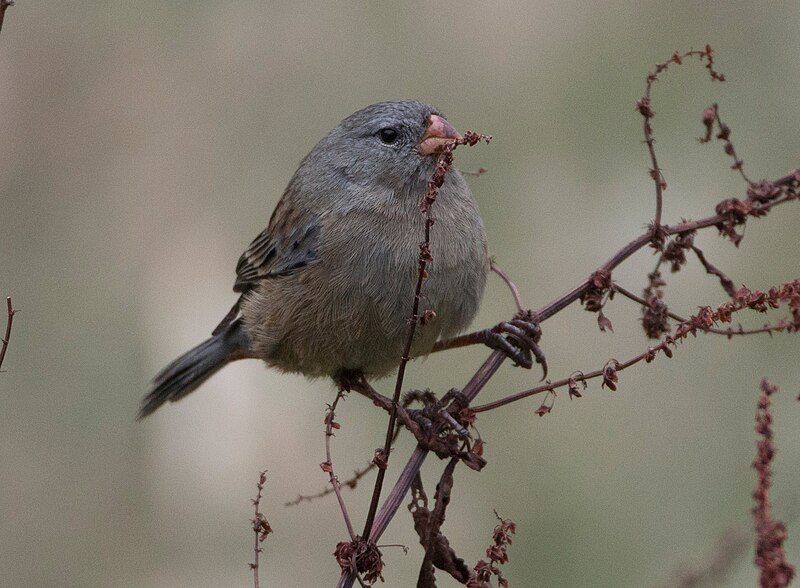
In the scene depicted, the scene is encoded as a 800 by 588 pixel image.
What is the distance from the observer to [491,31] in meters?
6.48

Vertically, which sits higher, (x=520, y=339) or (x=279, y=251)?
(x=279, y=251)

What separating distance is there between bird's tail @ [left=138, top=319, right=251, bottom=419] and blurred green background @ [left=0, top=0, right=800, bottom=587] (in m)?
0.52

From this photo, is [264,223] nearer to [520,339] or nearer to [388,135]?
[388,135]

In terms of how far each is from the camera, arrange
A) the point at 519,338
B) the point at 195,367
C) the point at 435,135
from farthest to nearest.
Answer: the point at 195,367 < the point at 435,135 < the point at 519,338

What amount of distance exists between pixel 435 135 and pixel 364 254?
53 cm

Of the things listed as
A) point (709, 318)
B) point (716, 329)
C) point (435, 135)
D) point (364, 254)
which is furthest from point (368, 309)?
point (709, 318)

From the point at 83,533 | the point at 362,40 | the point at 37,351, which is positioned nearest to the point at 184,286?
the point at 37,351

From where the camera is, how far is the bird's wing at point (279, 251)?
4273mm

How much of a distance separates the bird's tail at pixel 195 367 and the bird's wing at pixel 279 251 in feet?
0.23

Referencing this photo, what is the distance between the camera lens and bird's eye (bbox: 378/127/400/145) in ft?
14.0

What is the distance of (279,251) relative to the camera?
4496mm

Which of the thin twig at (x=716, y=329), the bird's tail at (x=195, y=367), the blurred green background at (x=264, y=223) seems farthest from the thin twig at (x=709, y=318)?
the bird's tail at (x=195, y=367)

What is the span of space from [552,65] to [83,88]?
2775 millimetres

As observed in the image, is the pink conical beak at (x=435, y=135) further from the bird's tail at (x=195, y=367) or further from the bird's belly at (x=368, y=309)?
the bird's tail at (x=195, y=367)
